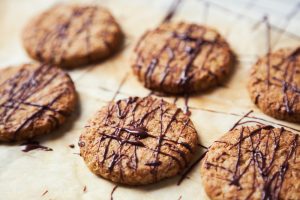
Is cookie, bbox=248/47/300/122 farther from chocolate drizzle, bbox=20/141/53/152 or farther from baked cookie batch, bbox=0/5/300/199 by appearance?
chocolate drizzle, bbox=20/141/53/152

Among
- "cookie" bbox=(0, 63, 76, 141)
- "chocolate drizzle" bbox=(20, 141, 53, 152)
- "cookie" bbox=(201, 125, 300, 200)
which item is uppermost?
"cookie" bbox=(201, 125, 300, 200)

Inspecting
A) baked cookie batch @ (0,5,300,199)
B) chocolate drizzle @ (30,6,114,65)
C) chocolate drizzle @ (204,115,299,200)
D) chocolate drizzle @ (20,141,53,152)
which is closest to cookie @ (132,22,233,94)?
baked cookie batch @ (0,5,300,199)

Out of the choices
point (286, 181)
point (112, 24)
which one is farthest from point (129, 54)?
point (286, 181)

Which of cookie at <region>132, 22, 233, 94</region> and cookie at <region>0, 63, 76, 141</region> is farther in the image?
cookie at <region>132, 22, 233, 94</region>

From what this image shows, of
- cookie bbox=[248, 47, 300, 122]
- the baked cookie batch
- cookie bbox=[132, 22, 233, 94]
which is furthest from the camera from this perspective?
cookie bbox=[132, 22, 233, 94]

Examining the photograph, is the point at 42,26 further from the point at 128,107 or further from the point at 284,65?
the point at 284,65

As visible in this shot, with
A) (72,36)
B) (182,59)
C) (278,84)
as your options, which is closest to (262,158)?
(278,84)

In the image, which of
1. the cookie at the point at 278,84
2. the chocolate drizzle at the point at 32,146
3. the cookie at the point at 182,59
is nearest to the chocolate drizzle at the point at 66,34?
the cookie at the point at 182,59

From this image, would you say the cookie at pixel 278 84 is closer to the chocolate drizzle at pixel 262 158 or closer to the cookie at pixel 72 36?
the chocolate drizzle at pixel 262 158
